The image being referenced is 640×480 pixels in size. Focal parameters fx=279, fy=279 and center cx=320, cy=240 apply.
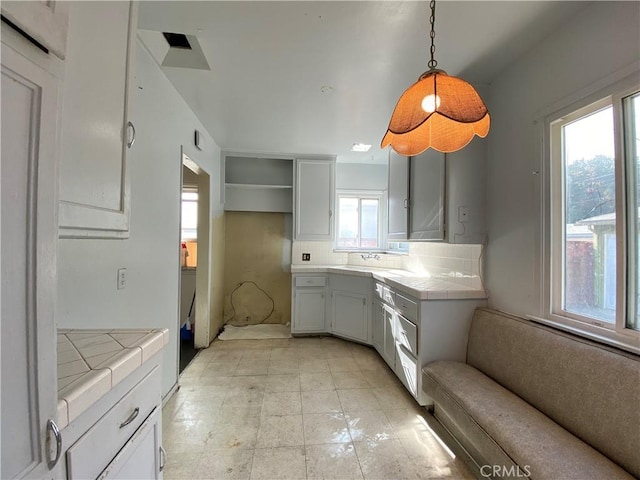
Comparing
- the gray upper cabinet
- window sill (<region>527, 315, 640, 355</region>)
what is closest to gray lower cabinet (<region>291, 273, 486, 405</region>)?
the gray upper cabinet

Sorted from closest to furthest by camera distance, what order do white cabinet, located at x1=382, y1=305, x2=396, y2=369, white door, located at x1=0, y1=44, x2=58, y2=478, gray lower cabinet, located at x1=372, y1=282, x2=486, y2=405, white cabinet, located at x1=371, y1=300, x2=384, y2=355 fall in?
white door, located at x1=0, y1=44, x2=58, y2=478 → gray lower cabinet, located at x1=372, y1=282, x2=486, y2=405 → white cabinet, located at x1=382, y1=305, x2=396, y2=369 → white cabinet, located at x1=371, y1=300, x2=384, y2=355

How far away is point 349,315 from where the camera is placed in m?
3.38

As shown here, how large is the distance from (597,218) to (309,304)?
2.82m

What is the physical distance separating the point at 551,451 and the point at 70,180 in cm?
190

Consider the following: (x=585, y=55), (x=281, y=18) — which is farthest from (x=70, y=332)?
(x=585, y=55)

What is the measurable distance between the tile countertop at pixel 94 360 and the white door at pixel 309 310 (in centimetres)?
257

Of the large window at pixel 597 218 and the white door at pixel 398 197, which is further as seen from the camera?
the white door at pixel 398 197

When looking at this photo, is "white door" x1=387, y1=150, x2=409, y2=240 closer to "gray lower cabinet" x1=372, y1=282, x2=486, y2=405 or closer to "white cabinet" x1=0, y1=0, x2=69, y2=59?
"gray lower cabinet" x1=372, y1=282, x2=486, y2=405

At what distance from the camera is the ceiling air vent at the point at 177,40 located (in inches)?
63.7

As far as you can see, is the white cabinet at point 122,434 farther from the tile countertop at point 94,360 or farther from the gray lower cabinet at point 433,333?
the gray lower cabinet at point 433,333

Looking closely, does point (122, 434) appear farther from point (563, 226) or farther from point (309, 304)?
point (309, 304)

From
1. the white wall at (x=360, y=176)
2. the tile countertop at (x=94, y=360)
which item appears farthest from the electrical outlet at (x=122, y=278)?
the white wall at (x=360, y=176)

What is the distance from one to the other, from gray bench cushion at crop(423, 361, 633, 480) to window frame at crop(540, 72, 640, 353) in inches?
18.4

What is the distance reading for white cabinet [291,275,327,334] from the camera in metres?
3.56
